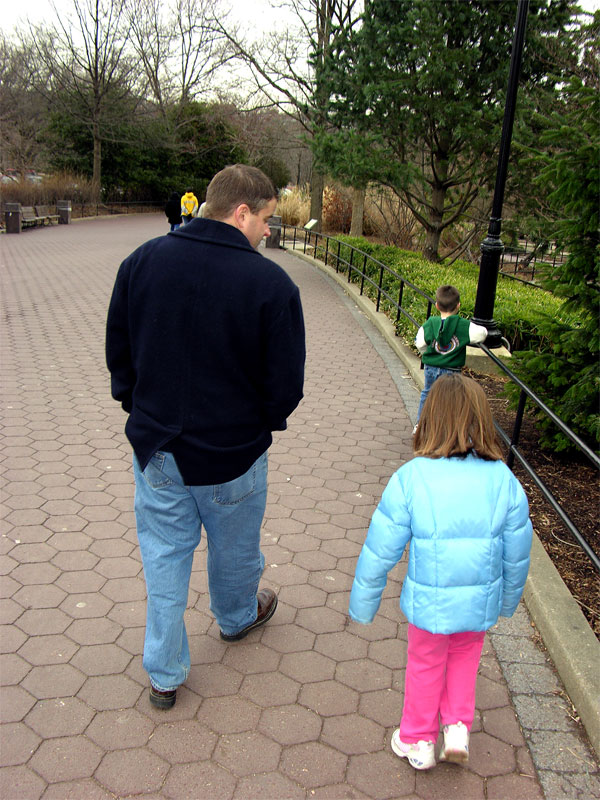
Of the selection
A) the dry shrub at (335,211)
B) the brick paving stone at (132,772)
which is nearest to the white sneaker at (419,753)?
the brick paving stone at (132,772)

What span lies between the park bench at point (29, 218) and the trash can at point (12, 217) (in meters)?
0.99

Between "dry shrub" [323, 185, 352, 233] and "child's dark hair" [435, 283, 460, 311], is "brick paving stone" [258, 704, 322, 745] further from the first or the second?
"dry shrub" [323, 185, 352, 233]

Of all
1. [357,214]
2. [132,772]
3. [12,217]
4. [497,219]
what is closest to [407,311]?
[497,219]

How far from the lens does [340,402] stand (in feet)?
21.4

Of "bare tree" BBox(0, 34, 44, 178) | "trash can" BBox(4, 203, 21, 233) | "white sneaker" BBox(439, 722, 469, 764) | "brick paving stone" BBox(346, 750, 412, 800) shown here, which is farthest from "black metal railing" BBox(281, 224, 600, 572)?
"bare tree" BBox(0, 34, 44, 178)

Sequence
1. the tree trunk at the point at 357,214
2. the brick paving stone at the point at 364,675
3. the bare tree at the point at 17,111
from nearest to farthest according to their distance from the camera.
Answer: the brick paving stone at the point at 364,675, the tree trunk at the point at 357,214, the bare tree at the point at 17,111

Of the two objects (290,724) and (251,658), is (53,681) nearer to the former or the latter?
(251,658)

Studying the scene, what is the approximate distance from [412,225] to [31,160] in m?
25.9

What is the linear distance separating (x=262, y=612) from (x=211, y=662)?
0.34m

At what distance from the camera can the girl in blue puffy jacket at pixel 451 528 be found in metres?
2.09

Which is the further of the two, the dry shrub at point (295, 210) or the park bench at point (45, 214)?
the park bench at point (45, 214)

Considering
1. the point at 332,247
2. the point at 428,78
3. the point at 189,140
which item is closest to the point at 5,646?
the point at 428,78

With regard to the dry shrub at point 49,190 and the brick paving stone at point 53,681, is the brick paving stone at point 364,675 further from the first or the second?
the dry shrub at point 49,190

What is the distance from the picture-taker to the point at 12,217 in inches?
866
